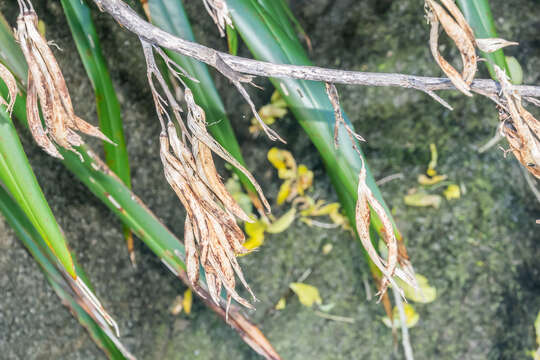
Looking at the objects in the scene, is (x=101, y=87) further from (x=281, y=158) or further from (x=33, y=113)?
(x=281, y=158)

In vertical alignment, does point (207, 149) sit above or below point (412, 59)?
above

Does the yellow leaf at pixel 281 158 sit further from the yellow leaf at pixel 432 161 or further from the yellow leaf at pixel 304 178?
the yellow leaf at pixel 432 161

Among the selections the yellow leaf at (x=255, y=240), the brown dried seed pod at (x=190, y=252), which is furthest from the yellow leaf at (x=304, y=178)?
the brown dried seed pod at (x=190, y=252)

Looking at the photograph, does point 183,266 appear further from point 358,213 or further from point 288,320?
point 288,320

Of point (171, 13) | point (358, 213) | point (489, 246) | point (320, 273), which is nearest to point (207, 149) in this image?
point (358, 213)

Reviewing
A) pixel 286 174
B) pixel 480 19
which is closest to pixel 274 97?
pixel 286 174

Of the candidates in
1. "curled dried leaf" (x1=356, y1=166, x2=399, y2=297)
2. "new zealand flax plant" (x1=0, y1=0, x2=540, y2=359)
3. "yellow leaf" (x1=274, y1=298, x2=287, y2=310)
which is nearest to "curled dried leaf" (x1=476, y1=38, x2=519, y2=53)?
"new zealand flax plant" (x1=0, y1=0, x2=540, y2=359)

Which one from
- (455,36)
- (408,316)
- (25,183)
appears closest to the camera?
(455,36)
